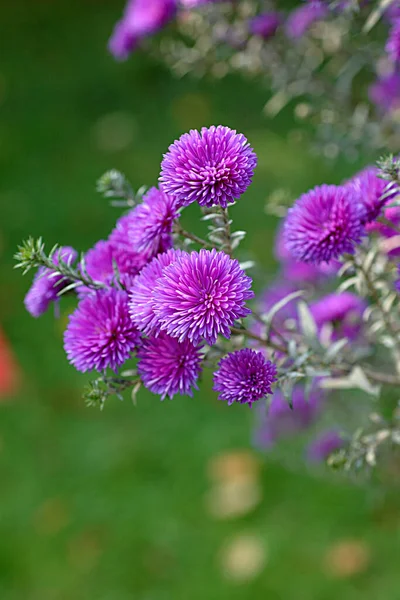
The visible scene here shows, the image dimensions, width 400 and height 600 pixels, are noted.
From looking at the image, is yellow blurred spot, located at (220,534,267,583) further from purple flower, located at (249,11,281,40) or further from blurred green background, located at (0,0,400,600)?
purple flower, located at (249,11,281,40)

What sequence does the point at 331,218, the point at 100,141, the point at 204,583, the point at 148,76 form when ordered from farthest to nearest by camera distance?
the point at 148,76, the point at 100,141, the point at 204,583, the point at 331,218

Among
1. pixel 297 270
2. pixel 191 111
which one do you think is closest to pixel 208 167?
pixel 297 270

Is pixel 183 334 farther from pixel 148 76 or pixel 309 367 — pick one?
pixel 148 76

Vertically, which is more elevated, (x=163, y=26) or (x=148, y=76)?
(x=148, y=76)

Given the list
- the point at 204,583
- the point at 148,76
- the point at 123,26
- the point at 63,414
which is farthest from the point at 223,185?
the point at 148,76

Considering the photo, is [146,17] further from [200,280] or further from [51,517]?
[51,517]

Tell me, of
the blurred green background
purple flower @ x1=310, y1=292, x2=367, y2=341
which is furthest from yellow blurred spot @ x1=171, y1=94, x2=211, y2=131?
purple flower @ x1=310, y1=292, x2=367, y2=341
